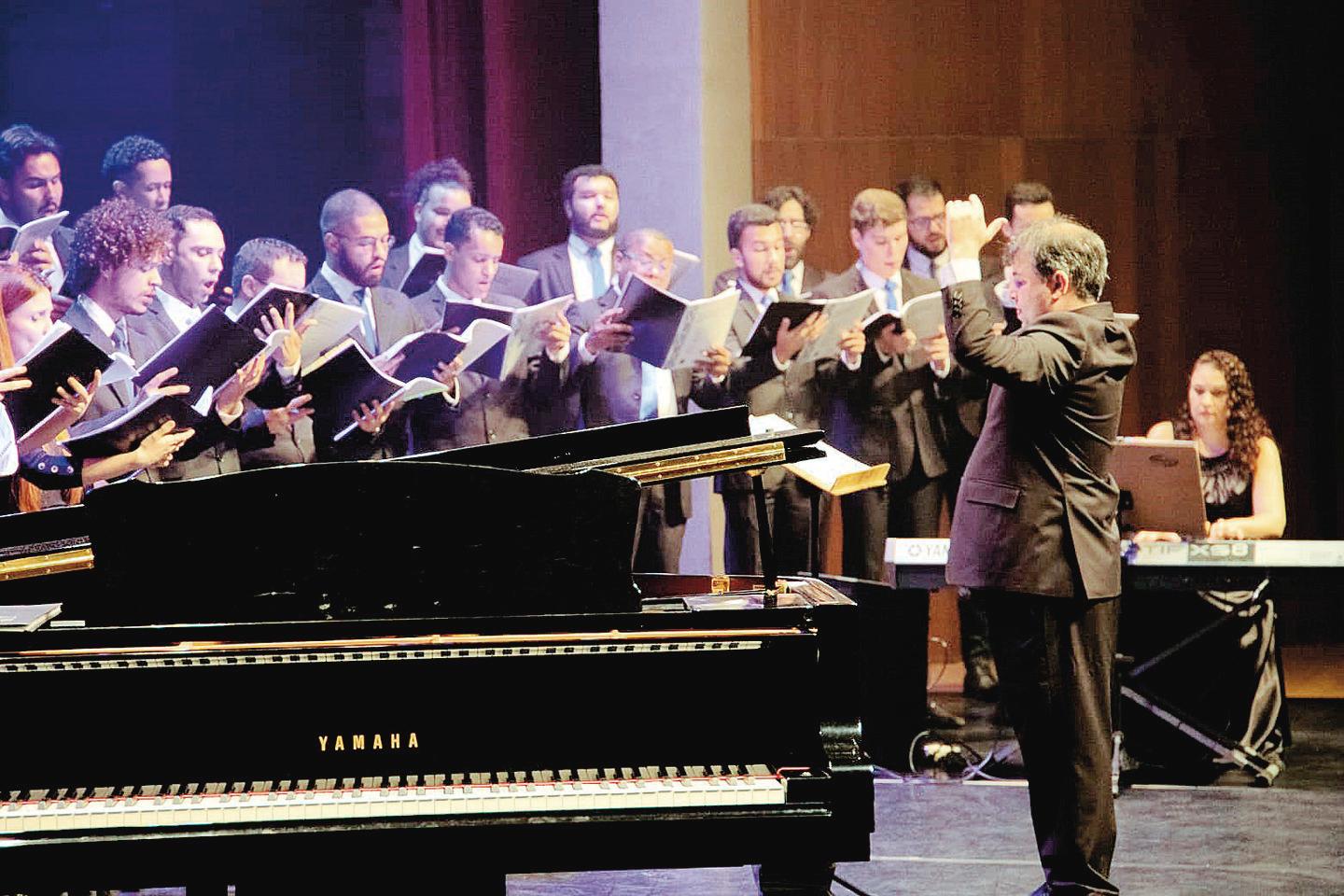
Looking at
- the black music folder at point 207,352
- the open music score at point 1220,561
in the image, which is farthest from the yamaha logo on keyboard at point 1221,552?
the black music folder at point 207,352

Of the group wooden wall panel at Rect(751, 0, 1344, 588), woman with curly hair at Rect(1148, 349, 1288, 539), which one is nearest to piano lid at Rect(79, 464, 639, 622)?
woman with curly hair at Rect(1148, 349, 1288, 539)

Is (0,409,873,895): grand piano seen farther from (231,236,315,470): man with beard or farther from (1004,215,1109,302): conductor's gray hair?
(231,236,315,470): man with beard

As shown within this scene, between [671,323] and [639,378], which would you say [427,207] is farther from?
[671,323]

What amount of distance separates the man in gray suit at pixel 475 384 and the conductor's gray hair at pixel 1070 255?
287 cm

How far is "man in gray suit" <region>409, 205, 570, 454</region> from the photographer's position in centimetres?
591

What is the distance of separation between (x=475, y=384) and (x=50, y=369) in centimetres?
159

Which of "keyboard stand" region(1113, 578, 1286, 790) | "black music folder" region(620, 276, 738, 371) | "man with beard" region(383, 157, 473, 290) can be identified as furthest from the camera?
"man with beard" region(383, 157, 473, 290)

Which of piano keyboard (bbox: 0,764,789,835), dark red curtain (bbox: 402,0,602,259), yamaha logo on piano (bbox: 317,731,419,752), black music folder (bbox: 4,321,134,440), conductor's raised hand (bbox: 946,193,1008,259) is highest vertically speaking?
dark red curtain (bbox: 402,0,602,259)

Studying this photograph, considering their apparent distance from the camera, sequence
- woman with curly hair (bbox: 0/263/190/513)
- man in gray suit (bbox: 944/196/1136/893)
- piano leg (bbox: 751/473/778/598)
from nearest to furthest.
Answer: piano leg (bbox: 751/473/778/598), man in gray suit (bbox: 944/196/1136/893), woman with curly hair (bbox: 0/263/190/513)

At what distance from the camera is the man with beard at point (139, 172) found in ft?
19.4

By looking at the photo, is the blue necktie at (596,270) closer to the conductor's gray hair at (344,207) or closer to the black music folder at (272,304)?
the conductor's gray hair at (344,207)

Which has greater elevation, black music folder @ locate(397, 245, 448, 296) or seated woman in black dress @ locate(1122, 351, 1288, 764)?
black music folder @ locate(397, 245, 448, 296)

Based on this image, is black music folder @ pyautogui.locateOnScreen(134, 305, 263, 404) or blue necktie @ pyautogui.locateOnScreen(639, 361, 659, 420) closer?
black music folder @ pyautogui.locateOnScreen(134, 305, 263, 404)

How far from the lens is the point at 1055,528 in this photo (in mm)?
3209
